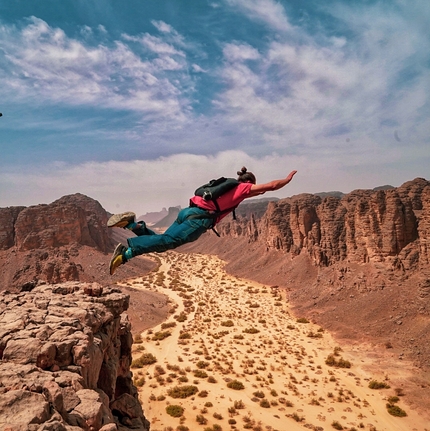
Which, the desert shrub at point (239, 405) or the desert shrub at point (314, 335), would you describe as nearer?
the desert shrub at point (239, 405)

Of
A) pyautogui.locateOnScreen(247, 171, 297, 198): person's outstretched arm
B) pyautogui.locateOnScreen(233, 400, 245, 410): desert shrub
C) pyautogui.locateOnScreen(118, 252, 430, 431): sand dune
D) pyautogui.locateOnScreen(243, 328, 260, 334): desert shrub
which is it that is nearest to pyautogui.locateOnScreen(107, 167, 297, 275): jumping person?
pyautogui.locateOnScreen(247, 171, 297, 198): person's outstretched arm

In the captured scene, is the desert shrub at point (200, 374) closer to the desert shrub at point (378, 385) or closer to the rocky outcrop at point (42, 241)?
the desert shrub at point (378, 385)

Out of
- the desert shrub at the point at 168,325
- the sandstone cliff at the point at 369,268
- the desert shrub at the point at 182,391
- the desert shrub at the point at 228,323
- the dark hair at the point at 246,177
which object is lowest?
the desert shrub at the point at 168,325

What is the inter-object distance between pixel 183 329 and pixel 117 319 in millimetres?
27111

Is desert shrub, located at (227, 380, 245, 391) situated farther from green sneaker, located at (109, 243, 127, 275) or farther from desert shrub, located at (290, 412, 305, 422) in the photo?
green sneaker, located at (109, 243, 127, 275)

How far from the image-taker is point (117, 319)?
11305 mm

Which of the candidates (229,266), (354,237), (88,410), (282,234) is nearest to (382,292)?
(354,237)

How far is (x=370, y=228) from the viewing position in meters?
37.4

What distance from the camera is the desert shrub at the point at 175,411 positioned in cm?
1946

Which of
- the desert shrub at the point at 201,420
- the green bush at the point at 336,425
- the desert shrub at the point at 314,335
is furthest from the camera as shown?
the desert shrub at the point at 314,335

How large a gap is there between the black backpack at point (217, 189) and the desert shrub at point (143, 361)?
80.5ft

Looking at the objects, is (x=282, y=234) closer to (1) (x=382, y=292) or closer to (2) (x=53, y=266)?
(1) (x=382, y=292)

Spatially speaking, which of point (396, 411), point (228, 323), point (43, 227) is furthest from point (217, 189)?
point (43, 227)

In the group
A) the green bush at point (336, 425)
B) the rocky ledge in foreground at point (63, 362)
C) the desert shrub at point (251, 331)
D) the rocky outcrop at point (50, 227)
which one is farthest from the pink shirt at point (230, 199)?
the rocky outcrop at point (50, 227)
